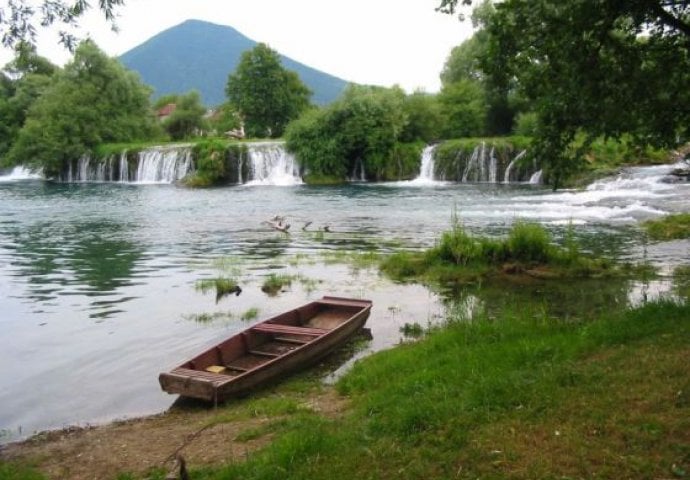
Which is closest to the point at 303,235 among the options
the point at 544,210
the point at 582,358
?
the point at 544,210

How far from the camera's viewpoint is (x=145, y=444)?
7363 millimetres

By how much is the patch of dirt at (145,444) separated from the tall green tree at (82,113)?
55.7 m

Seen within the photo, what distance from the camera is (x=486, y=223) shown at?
81.5 ft

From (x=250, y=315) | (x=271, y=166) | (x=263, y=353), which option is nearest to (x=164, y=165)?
(x=271, y=166)

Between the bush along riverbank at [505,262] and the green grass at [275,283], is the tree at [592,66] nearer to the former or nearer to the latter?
the bush along riverbank at [505,262]

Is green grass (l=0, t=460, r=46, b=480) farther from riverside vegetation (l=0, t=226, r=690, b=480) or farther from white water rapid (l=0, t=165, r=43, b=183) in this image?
white water rapid (l=0, t=165, r=43, b=183)

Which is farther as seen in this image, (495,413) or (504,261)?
(504,261)

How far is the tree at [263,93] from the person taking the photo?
76.6 meters

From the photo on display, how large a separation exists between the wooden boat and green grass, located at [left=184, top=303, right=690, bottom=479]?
179 centimetres

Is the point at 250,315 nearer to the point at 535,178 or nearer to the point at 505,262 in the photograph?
the point at 505,262

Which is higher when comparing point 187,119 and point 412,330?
point 187,119

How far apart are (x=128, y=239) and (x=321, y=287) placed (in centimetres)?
1181

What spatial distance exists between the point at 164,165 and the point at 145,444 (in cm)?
5027

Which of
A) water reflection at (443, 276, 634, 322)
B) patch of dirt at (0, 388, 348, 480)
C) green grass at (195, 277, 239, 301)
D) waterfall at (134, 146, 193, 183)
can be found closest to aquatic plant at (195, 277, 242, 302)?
green grass at (195, 277, 239, 301)
